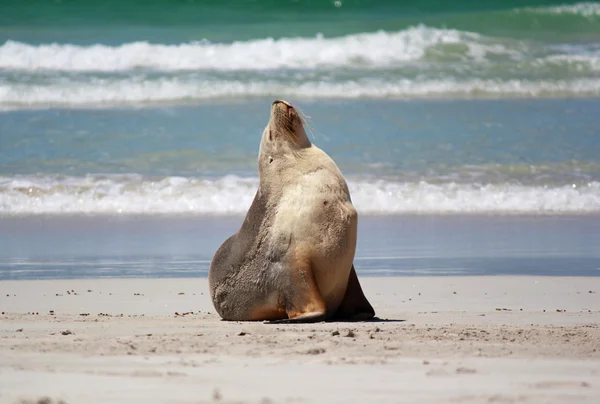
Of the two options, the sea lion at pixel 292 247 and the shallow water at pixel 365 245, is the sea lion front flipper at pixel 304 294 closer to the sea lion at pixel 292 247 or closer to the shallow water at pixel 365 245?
the sea lion at pixel 292 247

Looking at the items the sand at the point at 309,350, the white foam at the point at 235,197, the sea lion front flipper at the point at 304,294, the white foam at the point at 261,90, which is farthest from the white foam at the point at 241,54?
the sea lion front flipper at the point at 304,294

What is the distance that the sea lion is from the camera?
6465mm

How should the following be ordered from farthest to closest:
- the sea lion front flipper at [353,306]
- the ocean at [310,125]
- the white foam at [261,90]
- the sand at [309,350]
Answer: the white foam at [261,90] < the ocean at [310,125] < the sea lion front flipper at [353,306] < the sand at [309,350]

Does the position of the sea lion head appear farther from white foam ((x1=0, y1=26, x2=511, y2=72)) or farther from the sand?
white foam ((x1=0, y1=26, x2=511, y2=72))

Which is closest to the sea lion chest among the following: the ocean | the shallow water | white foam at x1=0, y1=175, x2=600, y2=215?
the ocean

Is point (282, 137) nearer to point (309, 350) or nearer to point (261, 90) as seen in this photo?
point (309, 350)

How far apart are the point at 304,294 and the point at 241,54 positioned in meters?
18.8

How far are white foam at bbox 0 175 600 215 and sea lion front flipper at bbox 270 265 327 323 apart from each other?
5.90 metres

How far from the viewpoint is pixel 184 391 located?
417cm

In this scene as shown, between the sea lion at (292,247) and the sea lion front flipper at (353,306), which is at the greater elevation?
the sea lion at (292,247)

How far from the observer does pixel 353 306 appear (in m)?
6.63

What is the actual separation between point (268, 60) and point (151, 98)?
12.8 feet

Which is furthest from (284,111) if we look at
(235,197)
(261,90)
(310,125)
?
(261,90)

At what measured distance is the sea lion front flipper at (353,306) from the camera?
662cm
